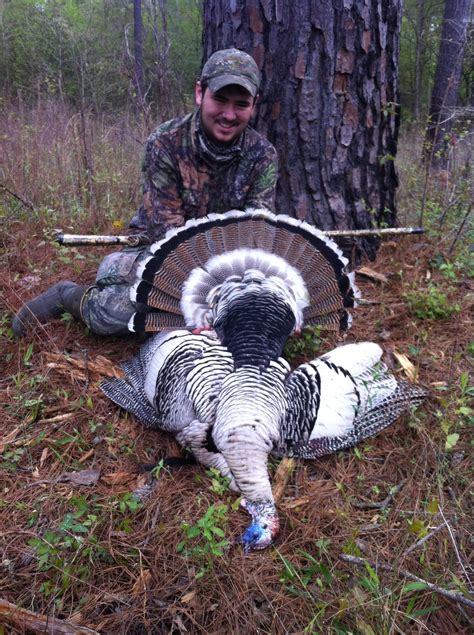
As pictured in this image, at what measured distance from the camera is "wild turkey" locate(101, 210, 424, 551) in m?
2.46

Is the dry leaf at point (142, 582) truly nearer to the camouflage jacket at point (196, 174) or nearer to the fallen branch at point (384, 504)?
the fallen branch at point (384, 504)

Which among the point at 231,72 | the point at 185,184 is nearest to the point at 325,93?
the point at 231,72

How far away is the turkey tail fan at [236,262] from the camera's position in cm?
323

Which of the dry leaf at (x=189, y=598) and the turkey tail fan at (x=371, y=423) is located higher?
the turkey tail fan at (x=371, y=423)

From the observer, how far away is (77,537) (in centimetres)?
203

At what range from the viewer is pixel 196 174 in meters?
3.65

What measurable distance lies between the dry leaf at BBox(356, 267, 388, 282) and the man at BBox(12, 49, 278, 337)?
1018 millimetres

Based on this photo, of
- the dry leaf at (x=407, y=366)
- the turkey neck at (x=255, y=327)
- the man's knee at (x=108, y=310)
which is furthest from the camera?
the man's knee at (x=108, y=310)

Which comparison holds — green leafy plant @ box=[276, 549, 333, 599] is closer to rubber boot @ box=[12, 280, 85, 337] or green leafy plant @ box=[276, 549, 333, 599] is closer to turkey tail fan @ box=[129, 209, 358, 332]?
turkey tail fan @ box=[129, 209, 358, 332]

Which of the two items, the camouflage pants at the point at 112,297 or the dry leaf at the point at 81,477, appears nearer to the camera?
the dry leaf at the point at 81,477

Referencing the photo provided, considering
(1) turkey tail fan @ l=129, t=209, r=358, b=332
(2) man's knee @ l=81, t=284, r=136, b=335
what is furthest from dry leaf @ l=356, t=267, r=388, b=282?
(2) man's knee @ l=81, t=284, r=136, b=335

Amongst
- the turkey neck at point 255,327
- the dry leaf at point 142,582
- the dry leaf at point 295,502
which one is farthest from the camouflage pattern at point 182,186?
the dry leaf at point 142,582

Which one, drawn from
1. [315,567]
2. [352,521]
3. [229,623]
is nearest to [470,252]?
[352,521]

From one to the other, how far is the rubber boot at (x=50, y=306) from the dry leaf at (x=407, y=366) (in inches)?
87.3
